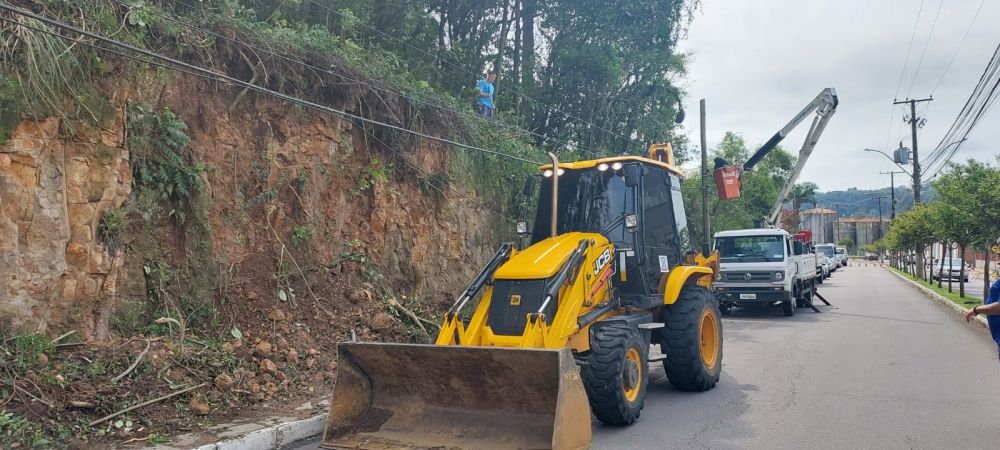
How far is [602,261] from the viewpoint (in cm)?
728

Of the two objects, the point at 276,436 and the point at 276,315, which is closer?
the point at 276,436

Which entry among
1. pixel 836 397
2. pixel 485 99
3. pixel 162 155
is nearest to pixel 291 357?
pixel 162 155

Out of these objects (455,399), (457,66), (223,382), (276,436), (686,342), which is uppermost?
(457,66)

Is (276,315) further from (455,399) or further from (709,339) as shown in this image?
(709,339)

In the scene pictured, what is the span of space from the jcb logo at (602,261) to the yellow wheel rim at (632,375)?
941mm

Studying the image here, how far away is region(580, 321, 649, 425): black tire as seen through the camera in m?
6.14

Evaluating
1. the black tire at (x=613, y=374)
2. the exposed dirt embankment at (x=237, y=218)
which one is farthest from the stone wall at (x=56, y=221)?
the black tire at (x=613, y=374)

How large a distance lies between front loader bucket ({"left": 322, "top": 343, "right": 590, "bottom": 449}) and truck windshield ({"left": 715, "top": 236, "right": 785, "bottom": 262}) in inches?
533

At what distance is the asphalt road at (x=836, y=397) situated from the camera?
6.25m

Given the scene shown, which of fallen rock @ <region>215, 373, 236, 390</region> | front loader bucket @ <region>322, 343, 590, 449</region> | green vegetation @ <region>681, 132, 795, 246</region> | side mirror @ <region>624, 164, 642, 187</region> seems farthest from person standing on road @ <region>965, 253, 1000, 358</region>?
green vegetation @ <region>681, 132, 795, 246</region>

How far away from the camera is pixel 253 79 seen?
9234mm

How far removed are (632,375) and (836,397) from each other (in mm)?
3015

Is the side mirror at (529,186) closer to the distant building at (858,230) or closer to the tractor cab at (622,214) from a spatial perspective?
the tractor cab at (622,214)

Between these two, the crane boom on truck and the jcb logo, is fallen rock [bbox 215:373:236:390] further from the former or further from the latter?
the crane boom on truck
